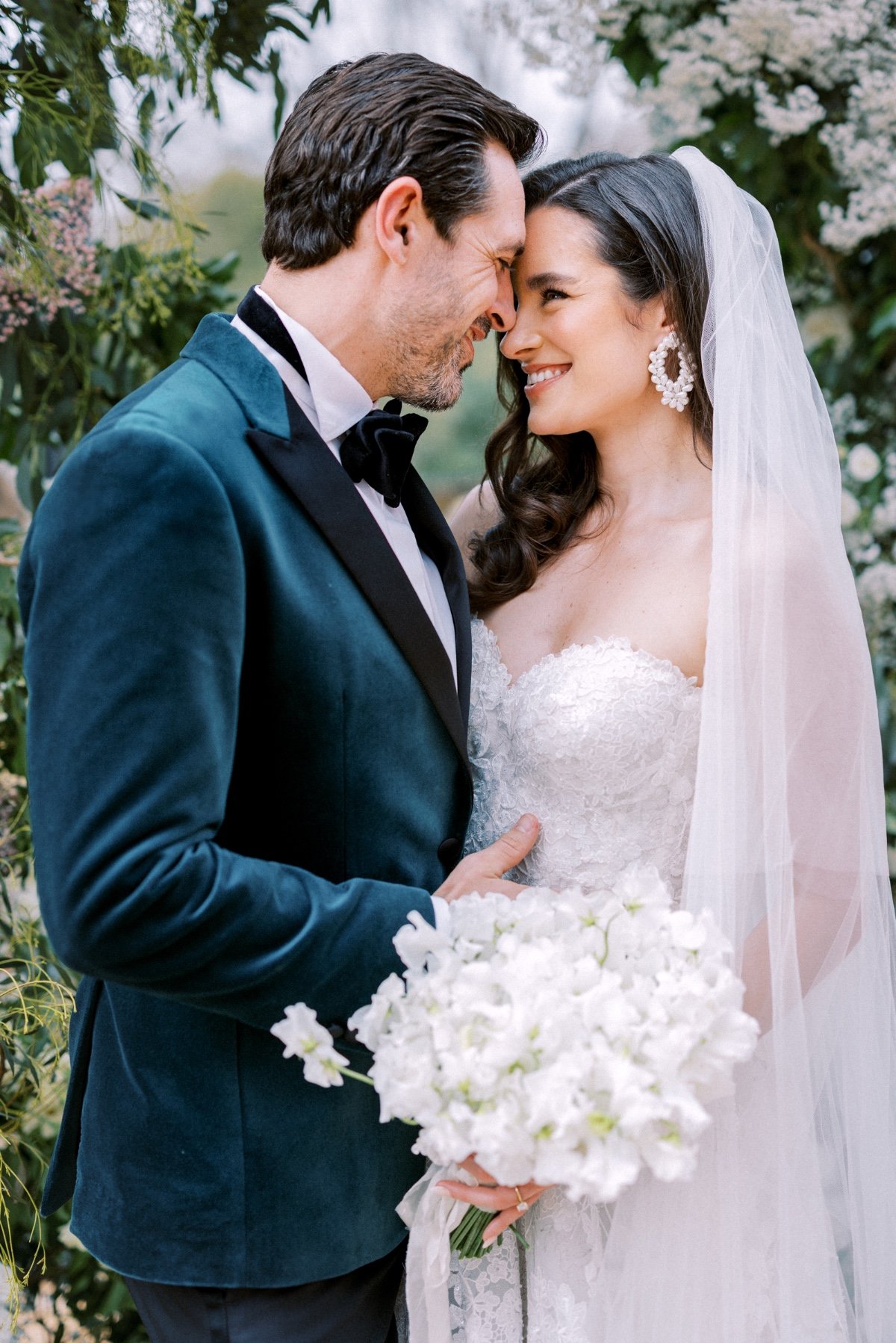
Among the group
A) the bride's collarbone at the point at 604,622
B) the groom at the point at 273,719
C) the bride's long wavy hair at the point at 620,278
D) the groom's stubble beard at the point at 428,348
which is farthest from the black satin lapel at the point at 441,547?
the bride's long wavy hair at the point at 620,278

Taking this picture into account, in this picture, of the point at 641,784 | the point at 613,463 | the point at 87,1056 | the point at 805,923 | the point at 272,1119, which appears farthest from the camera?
the point at 613,463

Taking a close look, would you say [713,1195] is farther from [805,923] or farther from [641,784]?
[641,784]

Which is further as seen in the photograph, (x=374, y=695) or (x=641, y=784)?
(x=641, y=784)

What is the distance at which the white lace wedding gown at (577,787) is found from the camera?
1645 mm

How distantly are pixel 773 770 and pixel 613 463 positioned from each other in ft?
2.60

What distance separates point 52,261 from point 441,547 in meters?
1.14

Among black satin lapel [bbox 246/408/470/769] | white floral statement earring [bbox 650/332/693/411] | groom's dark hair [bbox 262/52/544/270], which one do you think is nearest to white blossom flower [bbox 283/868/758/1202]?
black satin lapel [bbox 246/408/470/769]

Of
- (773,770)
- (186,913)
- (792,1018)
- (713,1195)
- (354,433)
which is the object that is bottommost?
(713,1195)

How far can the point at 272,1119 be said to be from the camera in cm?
136

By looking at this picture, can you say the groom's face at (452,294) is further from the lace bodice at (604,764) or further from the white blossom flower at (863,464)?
the white blossom flower at (863,464)

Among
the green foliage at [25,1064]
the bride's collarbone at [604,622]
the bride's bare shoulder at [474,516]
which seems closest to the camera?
the bride's collarbone at [604,622]

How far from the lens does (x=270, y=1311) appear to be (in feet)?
4.51

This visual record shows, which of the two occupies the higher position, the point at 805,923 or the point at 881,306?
the point at 881,306

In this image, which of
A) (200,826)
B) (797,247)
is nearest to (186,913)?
(200,826)
